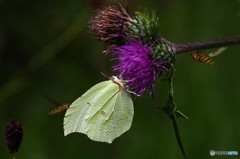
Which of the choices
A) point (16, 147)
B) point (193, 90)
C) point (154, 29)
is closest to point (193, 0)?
point (193, 90)

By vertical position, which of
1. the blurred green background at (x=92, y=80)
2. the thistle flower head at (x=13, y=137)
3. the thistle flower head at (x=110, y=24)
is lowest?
the blurred green background at (x=92, y=80)

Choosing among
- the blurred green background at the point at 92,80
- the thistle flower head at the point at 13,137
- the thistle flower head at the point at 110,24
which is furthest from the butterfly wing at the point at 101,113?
the blurred green background at the point at 92,80

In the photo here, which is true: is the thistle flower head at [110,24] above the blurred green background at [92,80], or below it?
above

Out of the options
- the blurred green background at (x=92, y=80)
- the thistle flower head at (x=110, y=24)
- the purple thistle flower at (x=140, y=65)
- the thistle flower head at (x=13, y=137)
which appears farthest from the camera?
the blurred green background at (x=92, y=80)

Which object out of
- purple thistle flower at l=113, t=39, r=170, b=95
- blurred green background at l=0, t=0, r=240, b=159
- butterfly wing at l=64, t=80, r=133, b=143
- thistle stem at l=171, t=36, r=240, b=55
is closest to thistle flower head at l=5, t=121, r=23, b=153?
butterfly wing at l=64, t=80, r=133, b=143

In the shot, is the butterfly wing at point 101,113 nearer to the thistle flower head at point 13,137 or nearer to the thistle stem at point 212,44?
the thistle stem at point 212,44

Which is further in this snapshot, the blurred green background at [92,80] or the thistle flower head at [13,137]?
the blurred green background at [92,80]

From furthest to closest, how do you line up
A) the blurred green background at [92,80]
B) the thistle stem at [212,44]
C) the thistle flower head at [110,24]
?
the blurred green background at [92,80] < the thistle flower head at [110,24] < the thistle stem at [212,44]

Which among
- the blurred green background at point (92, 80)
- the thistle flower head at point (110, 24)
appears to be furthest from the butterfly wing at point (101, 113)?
the blurred green background at point (92, 80)
